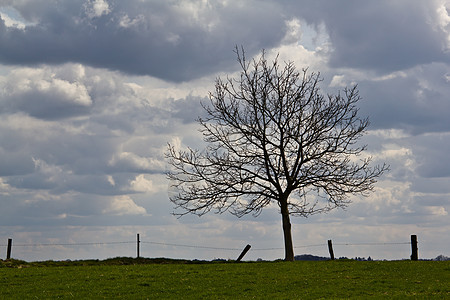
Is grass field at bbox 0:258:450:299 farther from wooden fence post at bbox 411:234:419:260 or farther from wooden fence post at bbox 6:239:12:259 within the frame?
wooden fence post at bbox 6:239:12:259

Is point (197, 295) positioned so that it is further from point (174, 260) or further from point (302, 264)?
point (174, 260)

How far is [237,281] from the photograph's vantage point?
98.8ft

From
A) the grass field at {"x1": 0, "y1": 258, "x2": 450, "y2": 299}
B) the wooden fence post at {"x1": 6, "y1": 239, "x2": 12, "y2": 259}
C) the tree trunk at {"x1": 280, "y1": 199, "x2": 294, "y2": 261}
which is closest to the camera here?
the grass field at {"x1": 0, "y1": 258, "x2": 450, "y2": 299}

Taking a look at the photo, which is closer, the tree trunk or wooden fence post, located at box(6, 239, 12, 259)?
the tree trunk

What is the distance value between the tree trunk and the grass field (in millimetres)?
4599

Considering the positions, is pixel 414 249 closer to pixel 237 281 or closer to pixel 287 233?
pixel 287 233

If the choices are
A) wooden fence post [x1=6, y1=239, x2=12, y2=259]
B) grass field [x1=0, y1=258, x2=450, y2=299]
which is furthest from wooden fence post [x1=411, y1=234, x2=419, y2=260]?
wooden fence post [x1=6, y1=239, x2=12, y2=259]

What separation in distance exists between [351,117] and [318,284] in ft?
61.1

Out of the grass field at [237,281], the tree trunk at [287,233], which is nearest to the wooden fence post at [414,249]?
the grass field at [237,281]

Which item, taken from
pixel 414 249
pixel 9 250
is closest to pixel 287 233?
pixel 414 249

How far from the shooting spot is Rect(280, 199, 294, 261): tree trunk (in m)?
42.8

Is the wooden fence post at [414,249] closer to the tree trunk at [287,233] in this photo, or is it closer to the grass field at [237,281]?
the grass field at [237,281]

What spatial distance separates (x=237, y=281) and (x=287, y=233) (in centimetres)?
1355

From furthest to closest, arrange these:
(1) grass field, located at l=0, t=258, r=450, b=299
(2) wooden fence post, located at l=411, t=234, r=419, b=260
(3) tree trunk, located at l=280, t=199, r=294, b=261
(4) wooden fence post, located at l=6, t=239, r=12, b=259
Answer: (4) wooden fence post, located at l=6, t=239, r=12, b=259, (3) tree trunk, located at l=280, t=199, r=294, b=261, (2) wooden fence post, located at l=411, t=234, r=419, b=260, (1) grass field, located at l=0, t=258, r=450, b=299
